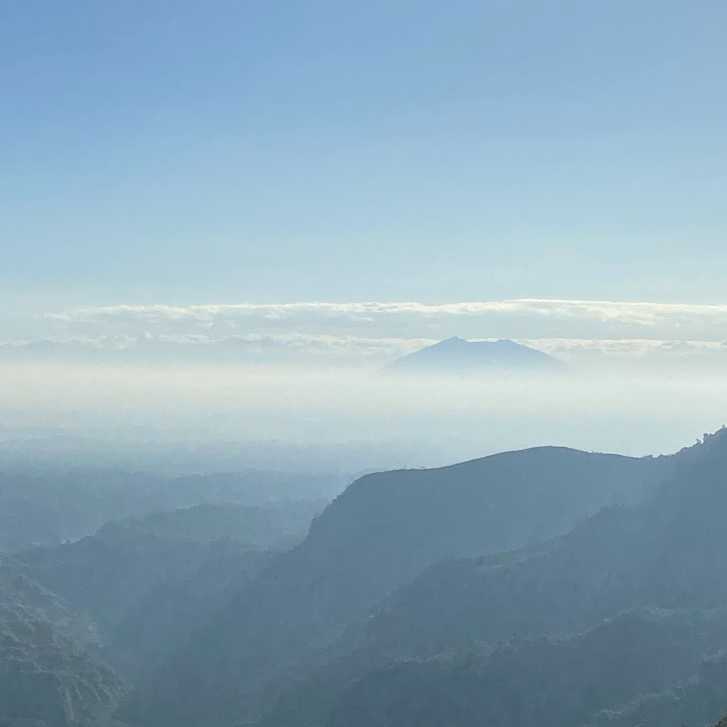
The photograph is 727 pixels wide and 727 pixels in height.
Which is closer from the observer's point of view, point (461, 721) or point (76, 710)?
point (461, 721)

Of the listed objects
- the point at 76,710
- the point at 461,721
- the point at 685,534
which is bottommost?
the point at 76,710

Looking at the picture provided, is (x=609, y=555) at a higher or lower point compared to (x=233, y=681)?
higher

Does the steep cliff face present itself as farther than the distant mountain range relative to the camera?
Yes

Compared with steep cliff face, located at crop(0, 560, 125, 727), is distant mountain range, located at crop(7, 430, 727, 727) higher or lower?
higher

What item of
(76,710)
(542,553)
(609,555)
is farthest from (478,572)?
(76,710)

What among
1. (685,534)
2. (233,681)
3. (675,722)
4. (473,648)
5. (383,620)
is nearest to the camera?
(675,722)

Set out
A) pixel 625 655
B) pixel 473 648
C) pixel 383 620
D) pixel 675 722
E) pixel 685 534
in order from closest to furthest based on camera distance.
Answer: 1. pixel 675 722
2. pixel 625 655
3. pixel 473 648
4. pixel 685 534
5. pixel 383 620

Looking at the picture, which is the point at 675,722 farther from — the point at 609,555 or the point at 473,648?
the point at 609,555

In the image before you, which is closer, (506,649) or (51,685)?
(506,649)

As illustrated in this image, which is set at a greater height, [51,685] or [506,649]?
[506,649]

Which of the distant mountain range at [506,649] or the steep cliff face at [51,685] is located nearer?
the distant mountain range at [506,649]

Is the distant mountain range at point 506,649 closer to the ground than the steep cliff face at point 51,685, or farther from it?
farther from it
